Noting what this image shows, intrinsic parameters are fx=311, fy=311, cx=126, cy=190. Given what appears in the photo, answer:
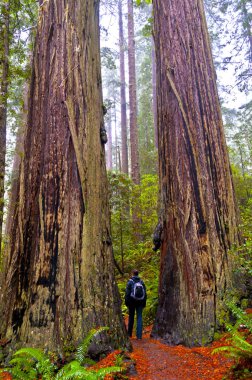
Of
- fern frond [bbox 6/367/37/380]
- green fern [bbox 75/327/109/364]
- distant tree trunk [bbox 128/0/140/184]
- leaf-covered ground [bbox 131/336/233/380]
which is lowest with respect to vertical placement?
leaf-covered ground [bbox 131/336/233/380]

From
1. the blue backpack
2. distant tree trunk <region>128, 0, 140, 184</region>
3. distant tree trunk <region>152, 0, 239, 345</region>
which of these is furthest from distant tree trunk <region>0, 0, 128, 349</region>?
distant tree trunk <region>128, 0, 140, 184</region>

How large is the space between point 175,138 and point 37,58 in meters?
2.88

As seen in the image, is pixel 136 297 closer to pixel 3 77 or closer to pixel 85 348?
pixel 85 348

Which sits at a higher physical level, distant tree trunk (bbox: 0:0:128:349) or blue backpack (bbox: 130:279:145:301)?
distant tree trunk (bbox: 0:0:128:349)

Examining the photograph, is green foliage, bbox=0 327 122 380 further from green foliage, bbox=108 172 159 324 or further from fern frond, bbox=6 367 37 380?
green foliage, bbox=108 172 159 324

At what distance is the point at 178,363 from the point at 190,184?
2896 millimetres

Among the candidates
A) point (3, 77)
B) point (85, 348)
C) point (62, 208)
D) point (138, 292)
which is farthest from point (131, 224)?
point (85, 348)

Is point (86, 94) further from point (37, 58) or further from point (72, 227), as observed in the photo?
point (72, 227)

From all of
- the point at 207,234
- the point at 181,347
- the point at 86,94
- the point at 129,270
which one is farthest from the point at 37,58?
the point at 129,270

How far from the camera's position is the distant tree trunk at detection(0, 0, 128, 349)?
13.4 feet

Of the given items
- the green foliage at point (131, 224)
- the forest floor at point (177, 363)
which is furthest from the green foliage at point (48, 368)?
the green foliage at point (131, 224)

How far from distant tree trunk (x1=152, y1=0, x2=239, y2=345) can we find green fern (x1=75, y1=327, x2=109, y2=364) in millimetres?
1869

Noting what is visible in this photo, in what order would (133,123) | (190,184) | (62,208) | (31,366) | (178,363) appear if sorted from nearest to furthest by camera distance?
(31,366)
(178,363)
(62,208)
(190,184)
(133,123)

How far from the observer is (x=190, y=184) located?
569 centimetres
